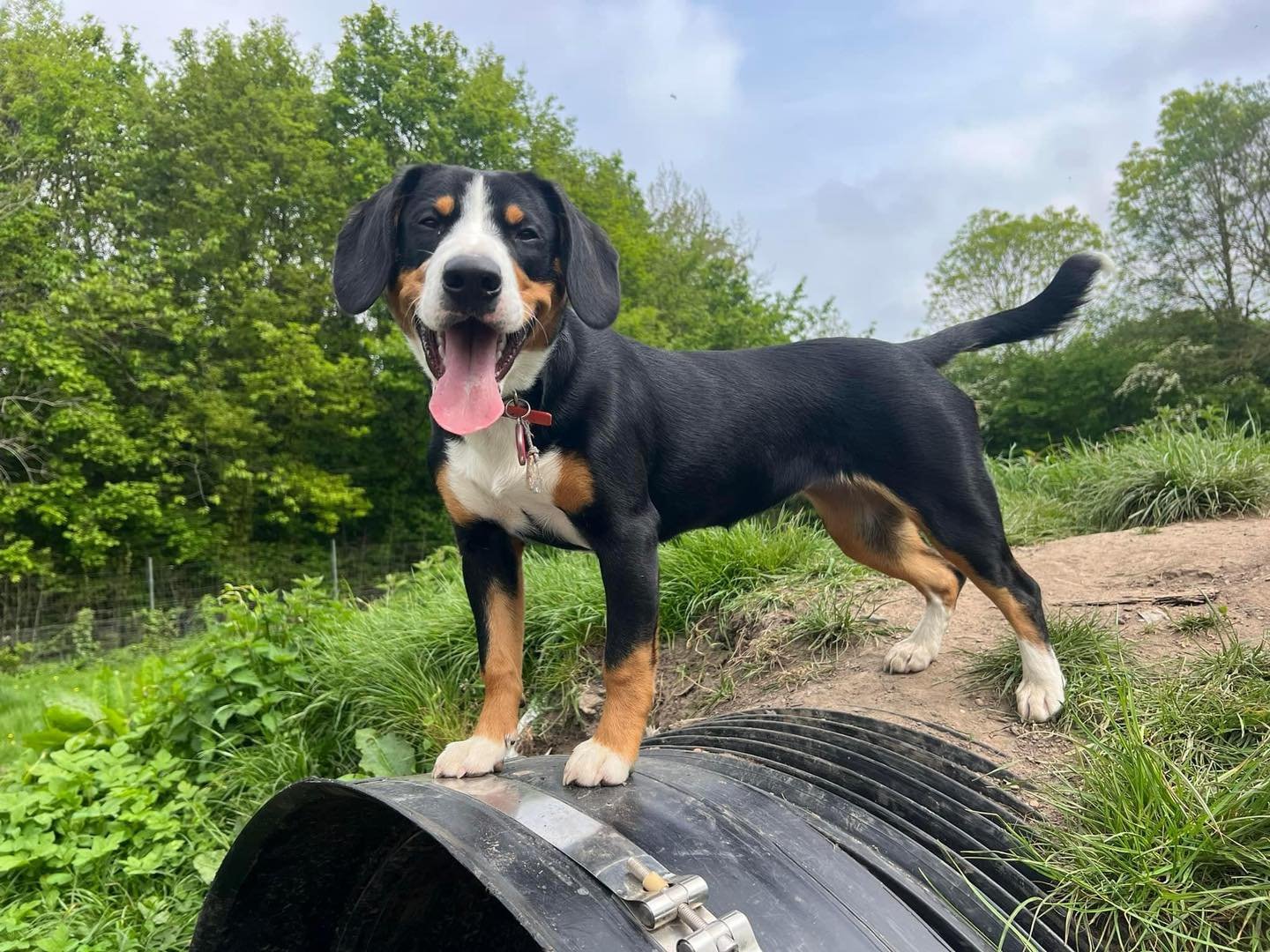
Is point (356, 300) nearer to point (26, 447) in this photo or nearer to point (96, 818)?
point (96, 818)

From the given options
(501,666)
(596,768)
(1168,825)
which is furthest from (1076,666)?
(501,666)

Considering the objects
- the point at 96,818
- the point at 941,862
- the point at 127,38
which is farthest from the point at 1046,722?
the point at 127,38

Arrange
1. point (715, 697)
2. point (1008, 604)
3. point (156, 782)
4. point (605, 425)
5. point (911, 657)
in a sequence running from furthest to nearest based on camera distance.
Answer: point (156, 782) < point (715, 697) < point (911, 657) < point (1008, 604) < point (605, 425)

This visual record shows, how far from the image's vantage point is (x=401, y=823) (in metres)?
2.25

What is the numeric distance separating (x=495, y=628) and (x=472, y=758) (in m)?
0.38

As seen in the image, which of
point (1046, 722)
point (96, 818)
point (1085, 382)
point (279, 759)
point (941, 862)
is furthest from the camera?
point (1085, 382)

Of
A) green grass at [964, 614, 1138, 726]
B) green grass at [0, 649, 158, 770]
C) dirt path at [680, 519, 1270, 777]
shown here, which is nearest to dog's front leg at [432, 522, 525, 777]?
dirt path at [680, 519, 1270, 777]

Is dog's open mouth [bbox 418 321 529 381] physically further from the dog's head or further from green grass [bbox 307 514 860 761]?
green grass [bbox 307 514 860 761]

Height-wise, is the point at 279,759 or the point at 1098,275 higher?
the point at 1098,275

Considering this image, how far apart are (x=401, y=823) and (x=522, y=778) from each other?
0.41 m

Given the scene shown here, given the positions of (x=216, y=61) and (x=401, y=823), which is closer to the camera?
(x=401, y=823)

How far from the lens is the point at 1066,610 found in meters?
3.47

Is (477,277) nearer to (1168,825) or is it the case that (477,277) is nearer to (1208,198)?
(1168,825)

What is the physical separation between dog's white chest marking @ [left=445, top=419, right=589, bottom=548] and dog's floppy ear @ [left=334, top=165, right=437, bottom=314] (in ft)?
1.52
